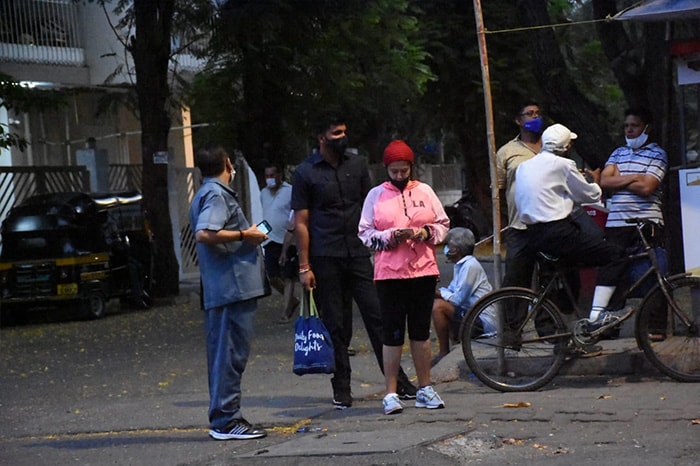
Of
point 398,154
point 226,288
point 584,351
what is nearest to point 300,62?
point 584,351

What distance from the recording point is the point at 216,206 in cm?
743

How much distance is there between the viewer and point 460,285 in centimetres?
967

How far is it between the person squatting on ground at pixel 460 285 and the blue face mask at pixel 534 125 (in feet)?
3.24

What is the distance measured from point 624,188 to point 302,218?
2.46 m

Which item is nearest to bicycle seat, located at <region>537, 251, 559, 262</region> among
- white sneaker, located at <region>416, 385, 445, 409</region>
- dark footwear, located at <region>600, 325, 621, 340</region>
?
dark footwear, located at <region>600, 325, 621, 340</region>

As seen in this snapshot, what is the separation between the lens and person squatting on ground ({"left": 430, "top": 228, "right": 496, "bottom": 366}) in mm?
9656

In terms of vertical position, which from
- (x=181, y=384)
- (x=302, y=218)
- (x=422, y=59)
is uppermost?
(x=422, y=59)

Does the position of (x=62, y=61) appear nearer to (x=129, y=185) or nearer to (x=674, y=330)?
(x=129, y=185)

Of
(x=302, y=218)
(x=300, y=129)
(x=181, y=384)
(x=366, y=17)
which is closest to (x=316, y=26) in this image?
(x=366, y=17)

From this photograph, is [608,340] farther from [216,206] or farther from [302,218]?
[216,206]

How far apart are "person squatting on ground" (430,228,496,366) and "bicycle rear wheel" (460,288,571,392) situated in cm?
77

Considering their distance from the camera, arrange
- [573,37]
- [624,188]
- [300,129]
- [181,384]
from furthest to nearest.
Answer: [573,37] → [300,129] → [181,384] → [624,188]

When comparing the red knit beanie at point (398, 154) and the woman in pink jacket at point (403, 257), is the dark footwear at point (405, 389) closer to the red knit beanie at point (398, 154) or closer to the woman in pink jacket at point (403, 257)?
the woman in pink jacket at point (403, 257)

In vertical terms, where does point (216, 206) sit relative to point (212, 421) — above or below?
above
